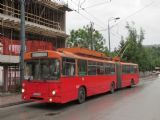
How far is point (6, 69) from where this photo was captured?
2228cm

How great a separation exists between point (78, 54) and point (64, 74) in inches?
121

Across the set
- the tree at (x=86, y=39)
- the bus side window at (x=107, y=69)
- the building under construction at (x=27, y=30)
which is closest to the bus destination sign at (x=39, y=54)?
the building under construction at (x=27, y=30)

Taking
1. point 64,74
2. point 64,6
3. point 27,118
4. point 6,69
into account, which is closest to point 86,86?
point 64,74

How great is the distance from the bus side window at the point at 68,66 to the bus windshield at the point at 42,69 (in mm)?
467

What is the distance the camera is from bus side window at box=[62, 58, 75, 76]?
45.3ft

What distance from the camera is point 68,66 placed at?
14.3 m

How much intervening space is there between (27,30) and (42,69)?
15561 mm

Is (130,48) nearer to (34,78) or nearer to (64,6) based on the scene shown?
(64,6)

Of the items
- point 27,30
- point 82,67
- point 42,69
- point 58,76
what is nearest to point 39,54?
point 42,69

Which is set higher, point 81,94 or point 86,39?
point 86,39

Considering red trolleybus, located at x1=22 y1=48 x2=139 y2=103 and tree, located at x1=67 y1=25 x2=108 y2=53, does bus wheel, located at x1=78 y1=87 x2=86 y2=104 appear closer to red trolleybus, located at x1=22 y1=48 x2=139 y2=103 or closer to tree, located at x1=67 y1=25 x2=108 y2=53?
red trolleybus, located at x1=22 y1=48 x2=139 y2=103

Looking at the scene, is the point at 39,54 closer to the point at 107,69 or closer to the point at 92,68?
A: the point at 92,68

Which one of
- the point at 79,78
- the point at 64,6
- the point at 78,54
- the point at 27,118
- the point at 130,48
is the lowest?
the point at 27,118

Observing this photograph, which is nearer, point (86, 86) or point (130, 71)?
point (86, 86)
